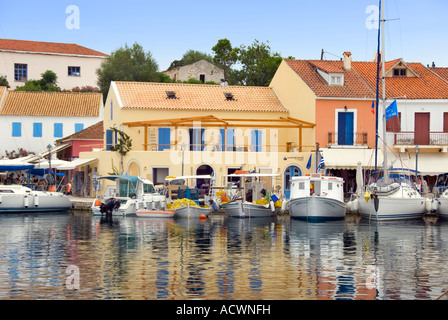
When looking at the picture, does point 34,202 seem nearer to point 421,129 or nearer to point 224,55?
point 421,129

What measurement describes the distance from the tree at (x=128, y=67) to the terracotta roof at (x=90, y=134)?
13.7 meters

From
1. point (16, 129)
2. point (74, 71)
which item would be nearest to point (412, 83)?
point (16, 129)

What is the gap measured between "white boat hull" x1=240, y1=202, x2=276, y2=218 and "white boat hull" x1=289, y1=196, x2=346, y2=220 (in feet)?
6.37

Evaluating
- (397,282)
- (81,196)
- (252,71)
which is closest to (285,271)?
(397,282)

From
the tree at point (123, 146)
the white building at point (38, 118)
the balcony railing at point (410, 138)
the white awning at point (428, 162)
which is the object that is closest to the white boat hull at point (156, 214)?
the tree at point (123, 146)

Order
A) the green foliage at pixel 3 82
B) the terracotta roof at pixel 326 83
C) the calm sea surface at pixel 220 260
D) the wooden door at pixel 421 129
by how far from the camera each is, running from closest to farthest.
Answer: the calm sea surface at pixel 220 260, the wooden door at pixel 421 129, the terracotta roof at pixel 326 83, the green foliage at pixel 3 82

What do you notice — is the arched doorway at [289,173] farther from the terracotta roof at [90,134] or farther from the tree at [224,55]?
the tree at [224,55]

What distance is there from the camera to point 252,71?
75.6 meters

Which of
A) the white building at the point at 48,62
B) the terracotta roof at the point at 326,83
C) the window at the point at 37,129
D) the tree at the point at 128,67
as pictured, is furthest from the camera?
the white building at the point at 48,62

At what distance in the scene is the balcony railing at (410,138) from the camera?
47062 millimetres

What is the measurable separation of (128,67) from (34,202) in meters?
33.7

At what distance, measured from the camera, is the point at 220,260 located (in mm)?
22516

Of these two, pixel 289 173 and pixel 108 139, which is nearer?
pixel 289 173

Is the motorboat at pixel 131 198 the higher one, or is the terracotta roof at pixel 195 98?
the terracotta roof at pixel 195 98
